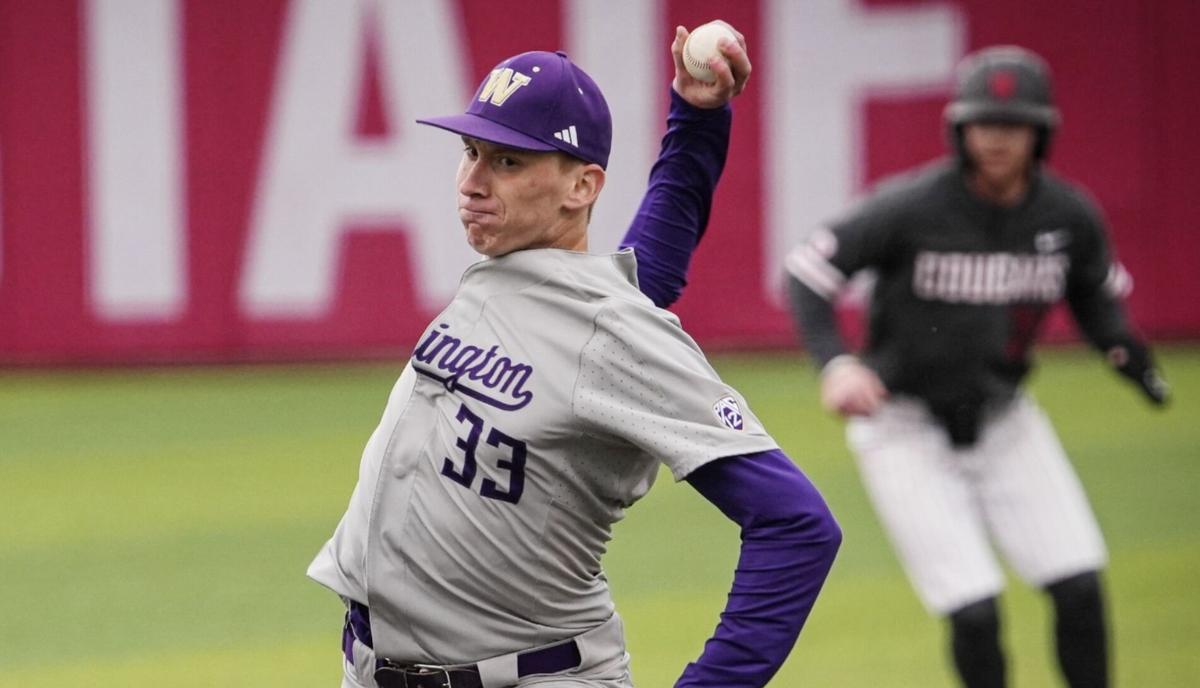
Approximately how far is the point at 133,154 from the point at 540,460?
492 inches

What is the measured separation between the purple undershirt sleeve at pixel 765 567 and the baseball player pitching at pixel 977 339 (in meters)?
2.81

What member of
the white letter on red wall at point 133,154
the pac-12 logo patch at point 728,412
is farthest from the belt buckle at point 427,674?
the white letter on red wall at point 133,154

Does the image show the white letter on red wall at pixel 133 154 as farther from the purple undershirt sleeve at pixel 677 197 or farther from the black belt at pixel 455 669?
the black belt at pixel 455 669

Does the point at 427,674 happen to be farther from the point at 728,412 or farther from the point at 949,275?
the point at 949,275

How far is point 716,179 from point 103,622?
512 cm

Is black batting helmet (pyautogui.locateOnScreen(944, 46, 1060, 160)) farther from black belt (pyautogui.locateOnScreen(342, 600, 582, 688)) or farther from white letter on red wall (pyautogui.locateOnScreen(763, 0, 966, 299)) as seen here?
white letter on red wall (pyautogui.locateOnScreen(763, 0, 966, 299))

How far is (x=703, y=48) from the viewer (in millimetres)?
3762

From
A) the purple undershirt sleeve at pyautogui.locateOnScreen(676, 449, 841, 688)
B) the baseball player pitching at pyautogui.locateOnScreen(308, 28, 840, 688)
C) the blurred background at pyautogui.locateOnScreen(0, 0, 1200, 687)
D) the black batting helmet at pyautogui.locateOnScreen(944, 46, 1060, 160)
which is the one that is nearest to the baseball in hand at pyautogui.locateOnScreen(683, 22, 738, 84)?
the baseball player pitching at pyautogui.locateOnScreen(308, 28, 840, 688)

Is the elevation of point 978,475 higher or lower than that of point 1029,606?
higher

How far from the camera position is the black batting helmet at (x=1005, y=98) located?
6.27 meters

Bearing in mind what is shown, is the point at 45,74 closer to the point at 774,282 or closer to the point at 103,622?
the point at 774,282

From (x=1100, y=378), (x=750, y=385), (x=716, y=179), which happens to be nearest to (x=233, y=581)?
(x=716, y=179)

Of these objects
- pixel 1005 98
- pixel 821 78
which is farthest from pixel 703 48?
pixel 821 78

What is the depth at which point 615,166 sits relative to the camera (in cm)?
1545
